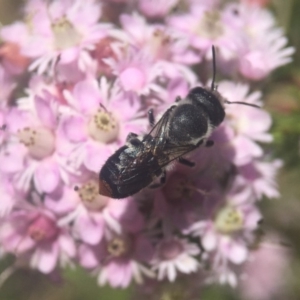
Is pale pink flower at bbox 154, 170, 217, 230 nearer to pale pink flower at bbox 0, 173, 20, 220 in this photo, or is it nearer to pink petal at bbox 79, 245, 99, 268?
pink petal at bbox 79, 245, 99, 268

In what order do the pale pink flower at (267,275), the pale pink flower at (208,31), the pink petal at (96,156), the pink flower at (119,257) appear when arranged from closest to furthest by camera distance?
the pink petal at (96,156), the pink flower at (119,257), the pale pink flower at (208,31), the pale pink flower at (267,275)

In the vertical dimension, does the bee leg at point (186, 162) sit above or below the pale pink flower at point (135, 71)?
below

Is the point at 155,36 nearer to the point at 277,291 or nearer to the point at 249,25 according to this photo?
the point at 249,25

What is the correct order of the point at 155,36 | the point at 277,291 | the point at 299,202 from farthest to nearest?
the point at 277,291 → the point at 299,202 → the point at 155,36

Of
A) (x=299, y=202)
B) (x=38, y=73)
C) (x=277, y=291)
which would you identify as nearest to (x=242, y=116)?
(x=38, y=73)

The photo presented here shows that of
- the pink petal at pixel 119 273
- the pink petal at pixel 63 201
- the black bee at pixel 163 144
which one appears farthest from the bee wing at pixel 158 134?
the pink petal at pixel 119 273

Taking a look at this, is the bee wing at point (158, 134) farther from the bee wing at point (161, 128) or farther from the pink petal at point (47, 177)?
the pink petal at point (47, 177)

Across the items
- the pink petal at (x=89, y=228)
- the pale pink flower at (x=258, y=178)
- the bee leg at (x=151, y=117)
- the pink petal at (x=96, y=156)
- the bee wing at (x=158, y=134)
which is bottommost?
the pale pink flower at (x=258, y=178)
